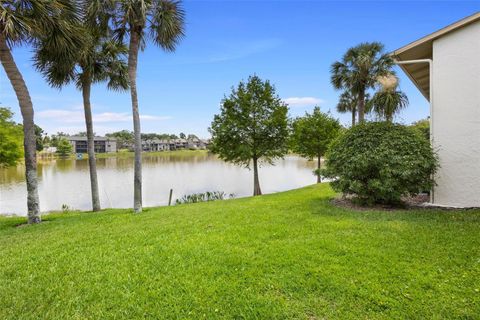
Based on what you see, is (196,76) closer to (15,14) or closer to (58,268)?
(15,14)

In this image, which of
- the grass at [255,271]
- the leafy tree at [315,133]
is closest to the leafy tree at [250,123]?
the leafy tree at [315,133]

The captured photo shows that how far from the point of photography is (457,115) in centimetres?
633

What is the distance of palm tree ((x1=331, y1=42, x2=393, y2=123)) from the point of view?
15.7 metres

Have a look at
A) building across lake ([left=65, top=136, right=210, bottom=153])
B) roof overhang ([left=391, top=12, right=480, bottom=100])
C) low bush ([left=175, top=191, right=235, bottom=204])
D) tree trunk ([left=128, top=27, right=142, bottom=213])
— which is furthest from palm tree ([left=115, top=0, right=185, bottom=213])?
building across lake ([left=65, top=136, right=210, bottom=153])

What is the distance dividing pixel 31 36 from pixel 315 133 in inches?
696

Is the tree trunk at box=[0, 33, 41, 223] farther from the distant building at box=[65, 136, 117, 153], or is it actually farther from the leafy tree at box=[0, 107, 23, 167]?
the distant building at box=[65, 136, 117, 153]

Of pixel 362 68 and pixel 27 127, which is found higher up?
pixel 362 68

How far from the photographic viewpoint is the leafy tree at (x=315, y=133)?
63.4 feet

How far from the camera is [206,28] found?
13.0 meters

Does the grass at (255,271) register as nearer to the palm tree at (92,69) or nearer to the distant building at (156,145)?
the palm tree at (92,69)

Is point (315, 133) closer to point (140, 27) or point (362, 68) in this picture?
point (362, 68)

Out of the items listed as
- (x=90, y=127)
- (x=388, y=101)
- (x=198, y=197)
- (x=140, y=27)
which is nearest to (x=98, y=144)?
(x=198, y=197)

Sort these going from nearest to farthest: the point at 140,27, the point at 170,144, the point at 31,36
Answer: the point at 31,36 < the point at 140,27 < the point at 170,144

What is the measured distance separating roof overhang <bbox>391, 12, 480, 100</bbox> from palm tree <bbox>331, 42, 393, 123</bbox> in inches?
249
